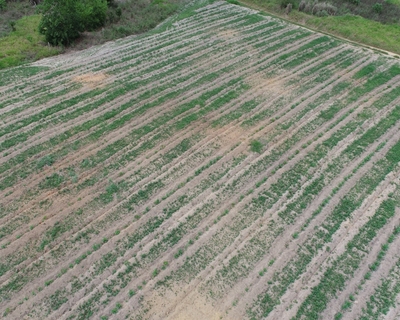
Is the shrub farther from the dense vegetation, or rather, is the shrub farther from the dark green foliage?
the dark green foliage

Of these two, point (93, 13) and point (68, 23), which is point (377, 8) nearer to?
point (93, 13)

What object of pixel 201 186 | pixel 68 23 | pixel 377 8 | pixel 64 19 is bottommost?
pixel 201 186

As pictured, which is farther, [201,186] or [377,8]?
[377,8]

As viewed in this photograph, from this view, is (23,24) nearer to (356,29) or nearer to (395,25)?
(356,29)

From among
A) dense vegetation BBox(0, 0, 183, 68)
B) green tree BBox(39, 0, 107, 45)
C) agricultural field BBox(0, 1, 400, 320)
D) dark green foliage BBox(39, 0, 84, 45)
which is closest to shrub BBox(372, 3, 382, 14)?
agricultural field BBox(0, 1, 400, 320)

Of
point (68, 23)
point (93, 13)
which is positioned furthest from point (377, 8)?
point (68, 23)

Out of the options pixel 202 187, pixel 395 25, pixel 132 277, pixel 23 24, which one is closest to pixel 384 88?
pixel 395 25

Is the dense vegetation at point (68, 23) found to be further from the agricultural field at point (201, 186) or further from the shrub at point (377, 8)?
the shrub at point (377, 8)

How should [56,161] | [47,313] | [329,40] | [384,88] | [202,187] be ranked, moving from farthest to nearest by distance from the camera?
[329,40]
[384,88]
[56,161]
[202,187]
[47,313]
